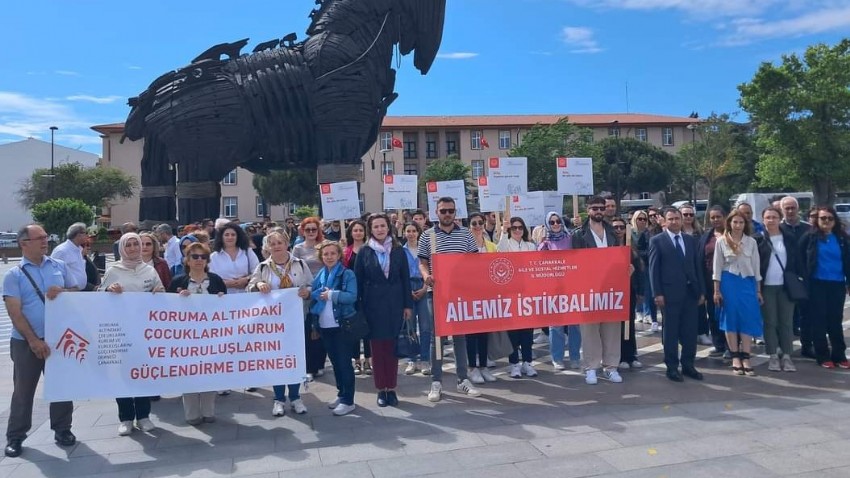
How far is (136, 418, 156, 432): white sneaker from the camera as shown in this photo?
5.61m

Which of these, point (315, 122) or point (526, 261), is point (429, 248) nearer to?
point (526, 261)

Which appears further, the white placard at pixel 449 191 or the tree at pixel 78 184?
the tree at pixel 78 184

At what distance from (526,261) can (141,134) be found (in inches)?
447

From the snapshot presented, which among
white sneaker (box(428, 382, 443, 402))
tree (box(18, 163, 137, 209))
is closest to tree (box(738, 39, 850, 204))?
white sneaker (box(428, 382, 443, 402))

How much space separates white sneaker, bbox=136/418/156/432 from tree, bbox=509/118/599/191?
142ft

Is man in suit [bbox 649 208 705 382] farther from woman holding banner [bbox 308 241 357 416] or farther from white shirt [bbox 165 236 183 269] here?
white shirt [bbox 165 236 183 269]

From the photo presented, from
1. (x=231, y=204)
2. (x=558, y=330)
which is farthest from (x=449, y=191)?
(x=231, y=204)

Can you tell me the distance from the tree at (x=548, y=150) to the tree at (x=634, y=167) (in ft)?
18.9

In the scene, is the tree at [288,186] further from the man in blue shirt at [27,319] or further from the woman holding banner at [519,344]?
the man in blue shirt at [27,319]

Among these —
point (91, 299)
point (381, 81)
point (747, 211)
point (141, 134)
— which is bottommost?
point (91, 299)

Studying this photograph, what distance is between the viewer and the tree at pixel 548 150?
4809 cm

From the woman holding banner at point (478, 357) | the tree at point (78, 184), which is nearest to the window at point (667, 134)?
the tree at point (78, 184)

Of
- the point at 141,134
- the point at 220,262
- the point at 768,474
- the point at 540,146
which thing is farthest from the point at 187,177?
the point at 540,146

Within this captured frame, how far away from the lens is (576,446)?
483 centimetres
